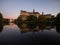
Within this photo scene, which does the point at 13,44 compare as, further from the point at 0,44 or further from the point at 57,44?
the point at 57,44

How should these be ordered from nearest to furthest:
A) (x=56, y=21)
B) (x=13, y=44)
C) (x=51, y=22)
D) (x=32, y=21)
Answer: (x=13, y=44) < (x=56, y=21) < (x=51, y=22) < (x=32, y=21)

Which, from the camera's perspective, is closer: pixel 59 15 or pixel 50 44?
pixel 50 44

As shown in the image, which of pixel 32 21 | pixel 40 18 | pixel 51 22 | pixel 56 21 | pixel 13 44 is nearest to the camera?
pixel 13 44

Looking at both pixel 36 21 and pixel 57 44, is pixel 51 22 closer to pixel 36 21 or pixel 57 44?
pixel 36 21

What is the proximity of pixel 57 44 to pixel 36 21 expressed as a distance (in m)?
14.9

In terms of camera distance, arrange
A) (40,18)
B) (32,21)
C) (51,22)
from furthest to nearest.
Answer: (40,18), (32,21), (51,22)

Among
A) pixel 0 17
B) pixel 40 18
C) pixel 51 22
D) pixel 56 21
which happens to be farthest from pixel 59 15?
pixel 0 17

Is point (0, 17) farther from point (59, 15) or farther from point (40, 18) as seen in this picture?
point (59, 15)

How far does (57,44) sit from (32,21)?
14.4 meters

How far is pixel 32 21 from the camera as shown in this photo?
18.8 metres

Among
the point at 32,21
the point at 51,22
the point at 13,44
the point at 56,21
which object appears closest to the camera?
the point at 13,44

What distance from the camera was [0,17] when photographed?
60.1 ft

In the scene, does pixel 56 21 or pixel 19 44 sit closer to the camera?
pixel 19 44

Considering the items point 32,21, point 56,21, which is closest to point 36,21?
point 32,21
